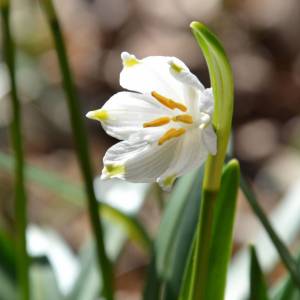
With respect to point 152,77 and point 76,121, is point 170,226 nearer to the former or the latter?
point 76,121

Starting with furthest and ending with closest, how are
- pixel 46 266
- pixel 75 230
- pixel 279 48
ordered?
pixel 279 48 < pixel 75 230 < pixel 46 266

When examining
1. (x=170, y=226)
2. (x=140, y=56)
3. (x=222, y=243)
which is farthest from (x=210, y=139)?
(x=140, y=56)

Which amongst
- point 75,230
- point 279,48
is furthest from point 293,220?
point 279,48

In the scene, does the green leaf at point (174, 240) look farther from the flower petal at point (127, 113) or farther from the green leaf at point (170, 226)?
the flower petal at point (127, 113)

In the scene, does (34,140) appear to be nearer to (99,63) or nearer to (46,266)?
(99,63)

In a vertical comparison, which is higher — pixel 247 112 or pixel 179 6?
pixel 179 6
